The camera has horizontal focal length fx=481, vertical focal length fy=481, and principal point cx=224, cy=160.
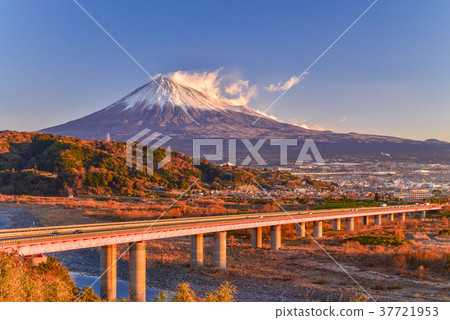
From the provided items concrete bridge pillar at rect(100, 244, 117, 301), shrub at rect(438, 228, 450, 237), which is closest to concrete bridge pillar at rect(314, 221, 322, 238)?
shrub at rect(438, 228, 450, 237)

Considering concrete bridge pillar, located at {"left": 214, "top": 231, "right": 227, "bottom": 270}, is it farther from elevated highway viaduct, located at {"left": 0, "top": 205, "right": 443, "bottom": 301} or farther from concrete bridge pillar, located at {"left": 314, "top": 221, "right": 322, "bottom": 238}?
concrete bridge pillar, located at {"left": 314, "top": 221, "right": 322, "bottom": 238}

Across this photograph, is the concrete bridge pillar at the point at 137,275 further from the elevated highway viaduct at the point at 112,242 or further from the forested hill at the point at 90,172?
the forested hill at the point at 90,172

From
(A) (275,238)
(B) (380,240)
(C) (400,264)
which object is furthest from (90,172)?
(C) (400,264)

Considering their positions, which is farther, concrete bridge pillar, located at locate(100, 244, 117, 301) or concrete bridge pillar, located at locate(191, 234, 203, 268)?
concrete bridge pillar, located at locate(191, 234, 203, 268)

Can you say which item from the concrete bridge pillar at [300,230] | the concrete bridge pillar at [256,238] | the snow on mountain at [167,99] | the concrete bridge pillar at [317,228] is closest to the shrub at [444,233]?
the concrete bridge pillar at [317,228]

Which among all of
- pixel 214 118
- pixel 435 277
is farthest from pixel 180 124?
pixel 435 277

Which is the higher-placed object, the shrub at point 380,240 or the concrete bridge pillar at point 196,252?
the concrete bridge pillar at point 196,252
